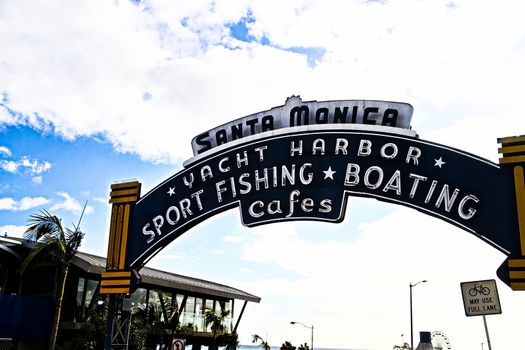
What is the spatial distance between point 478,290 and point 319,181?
5394mm

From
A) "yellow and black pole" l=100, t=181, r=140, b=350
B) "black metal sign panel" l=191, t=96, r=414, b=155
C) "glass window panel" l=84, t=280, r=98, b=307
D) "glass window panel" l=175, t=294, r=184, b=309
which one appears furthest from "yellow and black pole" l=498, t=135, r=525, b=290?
"glass window panel" l=175, t=294, r=184, b=309

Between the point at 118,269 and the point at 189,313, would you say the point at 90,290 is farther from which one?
the point at 118,269

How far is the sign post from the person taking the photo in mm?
10453

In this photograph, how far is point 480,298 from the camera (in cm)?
1065

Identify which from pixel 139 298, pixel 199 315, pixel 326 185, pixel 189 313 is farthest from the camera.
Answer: pixel 199 315

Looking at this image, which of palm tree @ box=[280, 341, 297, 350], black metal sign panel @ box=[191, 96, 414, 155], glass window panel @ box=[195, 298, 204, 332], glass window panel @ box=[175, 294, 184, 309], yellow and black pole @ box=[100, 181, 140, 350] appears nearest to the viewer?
black metal sign panel @ box=[191, 96, 414, 155]

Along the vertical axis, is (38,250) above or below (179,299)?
above

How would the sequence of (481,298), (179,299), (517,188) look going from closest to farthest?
(481,298) < (517,188) < (179,299)

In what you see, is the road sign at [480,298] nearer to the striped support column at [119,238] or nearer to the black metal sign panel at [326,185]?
the black metal sign panel at [326,185]

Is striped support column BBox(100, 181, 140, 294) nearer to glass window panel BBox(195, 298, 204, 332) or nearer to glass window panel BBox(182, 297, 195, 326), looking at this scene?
glass window panel BBox(182, 297, 195, 326)

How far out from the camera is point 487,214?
13.0m

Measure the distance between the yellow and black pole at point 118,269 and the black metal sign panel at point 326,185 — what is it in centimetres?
33

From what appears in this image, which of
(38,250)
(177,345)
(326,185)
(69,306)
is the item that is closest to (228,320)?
(69,306)

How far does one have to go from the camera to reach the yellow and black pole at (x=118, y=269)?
1688 centimetres
